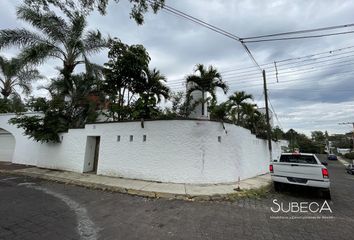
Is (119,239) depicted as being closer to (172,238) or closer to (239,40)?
(172,238)

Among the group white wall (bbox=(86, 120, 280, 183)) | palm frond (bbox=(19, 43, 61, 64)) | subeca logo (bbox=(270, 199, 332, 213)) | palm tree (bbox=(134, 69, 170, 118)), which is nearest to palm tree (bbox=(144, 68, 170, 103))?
palm tree (bbox=(134, 69, 170, 118))

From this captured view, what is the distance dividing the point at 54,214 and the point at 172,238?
10.1ft

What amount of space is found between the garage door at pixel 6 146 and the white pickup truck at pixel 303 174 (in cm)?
1819

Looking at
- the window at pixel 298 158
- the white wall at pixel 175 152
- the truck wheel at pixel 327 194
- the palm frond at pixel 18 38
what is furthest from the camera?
the palm frond at pixel 18 38

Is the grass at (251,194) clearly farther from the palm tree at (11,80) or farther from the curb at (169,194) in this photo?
the palm tree at (11,80)

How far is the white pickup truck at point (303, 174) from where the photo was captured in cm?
590

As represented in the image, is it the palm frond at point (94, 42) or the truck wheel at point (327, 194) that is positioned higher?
the palm frond at point (94, 42)

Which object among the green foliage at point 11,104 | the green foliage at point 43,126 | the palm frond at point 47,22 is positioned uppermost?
the palm frond at point 47,22

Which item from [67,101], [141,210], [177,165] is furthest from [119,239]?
[67,101]

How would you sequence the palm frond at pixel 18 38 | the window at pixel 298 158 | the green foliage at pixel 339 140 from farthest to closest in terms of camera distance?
the green foliage at pixel 339 140 < the palm frond at pixel 18 38 < the window at pixel 298 158

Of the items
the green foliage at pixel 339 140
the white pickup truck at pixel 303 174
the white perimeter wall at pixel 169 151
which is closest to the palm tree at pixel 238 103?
the white perimeter wall at pixel 169 151

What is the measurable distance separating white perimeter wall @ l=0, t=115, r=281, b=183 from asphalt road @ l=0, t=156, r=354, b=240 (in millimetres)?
1947

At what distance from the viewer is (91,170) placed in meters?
9.76

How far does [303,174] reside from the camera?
20.1 ft
